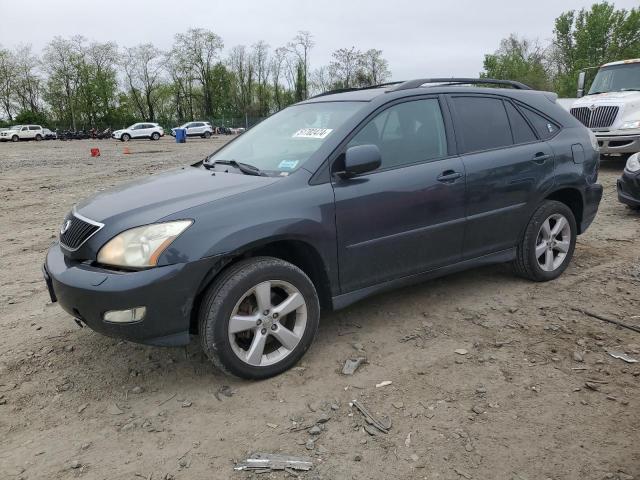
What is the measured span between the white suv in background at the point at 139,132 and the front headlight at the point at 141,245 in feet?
152

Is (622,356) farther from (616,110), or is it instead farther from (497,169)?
(616,110)

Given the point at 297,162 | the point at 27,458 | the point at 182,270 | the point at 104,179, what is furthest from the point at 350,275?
the point at 104,179

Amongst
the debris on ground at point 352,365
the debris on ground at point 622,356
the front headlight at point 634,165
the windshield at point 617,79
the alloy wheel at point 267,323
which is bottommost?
the debris on ground at point 622,356

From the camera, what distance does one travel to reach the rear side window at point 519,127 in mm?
4371

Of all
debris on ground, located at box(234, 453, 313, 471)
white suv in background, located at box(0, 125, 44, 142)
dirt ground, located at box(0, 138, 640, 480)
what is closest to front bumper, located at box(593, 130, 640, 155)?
dirt ground, located at box(0, 138, 640, 480)

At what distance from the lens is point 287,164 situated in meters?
3.51

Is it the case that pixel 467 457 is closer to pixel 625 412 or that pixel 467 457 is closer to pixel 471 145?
pixel 625 412

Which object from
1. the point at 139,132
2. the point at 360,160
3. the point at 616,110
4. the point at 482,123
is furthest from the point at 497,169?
the point at 139,132

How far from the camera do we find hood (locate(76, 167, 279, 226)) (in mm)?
3018

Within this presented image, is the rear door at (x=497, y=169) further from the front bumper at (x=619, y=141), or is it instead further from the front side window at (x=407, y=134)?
the front bumper at (x=619, y=141)

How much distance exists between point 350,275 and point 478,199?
4.11 feet

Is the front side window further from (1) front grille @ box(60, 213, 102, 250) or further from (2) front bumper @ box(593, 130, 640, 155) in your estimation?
(2) front bumper @ box(593, 130, 640, 155)

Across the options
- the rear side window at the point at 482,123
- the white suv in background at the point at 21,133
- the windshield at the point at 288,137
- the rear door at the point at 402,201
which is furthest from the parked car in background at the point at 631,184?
the white suv in background at the point at 21,133

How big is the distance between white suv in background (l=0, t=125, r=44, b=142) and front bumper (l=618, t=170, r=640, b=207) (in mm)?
53611
